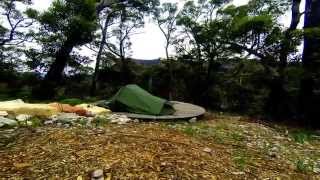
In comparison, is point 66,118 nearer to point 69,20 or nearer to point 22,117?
point 22,117

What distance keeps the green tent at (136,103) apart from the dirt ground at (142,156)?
204cm

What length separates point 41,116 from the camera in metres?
6.79

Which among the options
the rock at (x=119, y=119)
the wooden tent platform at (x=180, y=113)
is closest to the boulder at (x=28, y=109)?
the rock at (x=119, y=119)

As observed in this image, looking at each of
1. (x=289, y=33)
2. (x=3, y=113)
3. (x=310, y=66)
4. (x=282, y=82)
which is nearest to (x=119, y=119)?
(x=3, y=113)

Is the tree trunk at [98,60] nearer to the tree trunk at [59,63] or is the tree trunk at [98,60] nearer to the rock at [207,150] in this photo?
the tree trunk at [59,63]

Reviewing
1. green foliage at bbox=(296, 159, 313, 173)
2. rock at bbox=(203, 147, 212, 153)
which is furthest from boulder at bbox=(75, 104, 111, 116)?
green foliage at bbox=(296, 159, 313, 173)

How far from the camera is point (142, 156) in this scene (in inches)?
172

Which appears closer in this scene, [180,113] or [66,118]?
[66,118]

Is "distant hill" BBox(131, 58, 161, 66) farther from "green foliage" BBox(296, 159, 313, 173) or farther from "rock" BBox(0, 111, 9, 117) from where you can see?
"green foliage" BBox(296, 159, 313, 173)

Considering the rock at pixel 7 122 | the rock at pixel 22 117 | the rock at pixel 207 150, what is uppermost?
the rock at pixel 22 117

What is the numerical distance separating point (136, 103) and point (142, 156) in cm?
410

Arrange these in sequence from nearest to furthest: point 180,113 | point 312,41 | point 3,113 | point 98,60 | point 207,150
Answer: point 207,150, point 3,113, point 180,113, point 312,41, point 98,60

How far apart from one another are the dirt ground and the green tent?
2.04 metres

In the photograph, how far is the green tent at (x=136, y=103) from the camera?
329 inches
